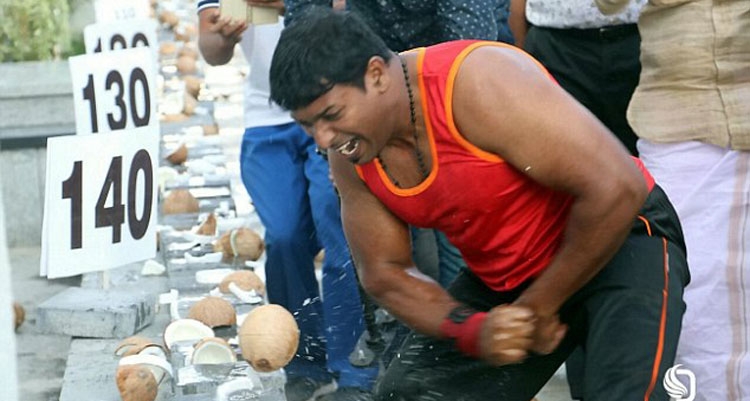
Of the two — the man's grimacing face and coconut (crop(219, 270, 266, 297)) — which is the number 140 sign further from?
the man's grimacing face

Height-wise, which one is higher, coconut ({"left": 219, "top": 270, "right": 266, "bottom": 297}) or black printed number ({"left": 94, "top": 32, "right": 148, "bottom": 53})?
black printed number ({"left": 94, "top": 32, "right": 148, "bottom": 53})

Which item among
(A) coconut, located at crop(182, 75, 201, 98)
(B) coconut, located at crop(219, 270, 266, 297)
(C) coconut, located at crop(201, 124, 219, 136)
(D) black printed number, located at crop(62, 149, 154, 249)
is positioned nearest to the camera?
(D) black printed number, located at crop(62, 149, 154, 249)

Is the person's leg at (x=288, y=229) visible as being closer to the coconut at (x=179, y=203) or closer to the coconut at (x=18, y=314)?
the coconut at (x=18, y=314)

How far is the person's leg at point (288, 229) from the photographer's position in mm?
5941

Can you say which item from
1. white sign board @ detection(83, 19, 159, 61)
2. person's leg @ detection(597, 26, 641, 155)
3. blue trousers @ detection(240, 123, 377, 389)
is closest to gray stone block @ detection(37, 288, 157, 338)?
blue trousers @ detection(240, 123, 377, 389)

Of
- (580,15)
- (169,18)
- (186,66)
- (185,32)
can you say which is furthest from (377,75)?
(169,18)

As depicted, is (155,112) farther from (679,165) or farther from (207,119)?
(207,119)

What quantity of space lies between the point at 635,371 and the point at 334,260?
216cm

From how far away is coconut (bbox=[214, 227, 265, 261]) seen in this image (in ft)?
23.2

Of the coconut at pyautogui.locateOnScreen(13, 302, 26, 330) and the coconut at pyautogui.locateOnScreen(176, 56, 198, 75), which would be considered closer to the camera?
the coconut at pyautogui.locateOnScreen(13, 302, 26, 330)

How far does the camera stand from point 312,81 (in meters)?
3.55

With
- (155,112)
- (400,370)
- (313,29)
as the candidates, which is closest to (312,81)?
(313,29)

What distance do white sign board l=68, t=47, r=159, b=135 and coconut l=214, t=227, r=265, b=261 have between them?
30.7 inches

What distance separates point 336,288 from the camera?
18.7 ft
